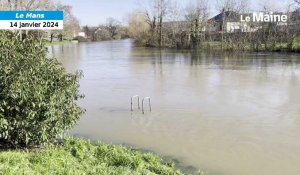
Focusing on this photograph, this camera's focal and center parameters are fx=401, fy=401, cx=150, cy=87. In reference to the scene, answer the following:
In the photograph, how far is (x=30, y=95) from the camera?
5.79 metres

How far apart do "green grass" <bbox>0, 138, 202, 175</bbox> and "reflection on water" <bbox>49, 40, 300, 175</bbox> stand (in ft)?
2.58

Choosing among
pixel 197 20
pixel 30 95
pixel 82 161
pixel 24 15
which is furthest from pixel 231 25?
pixel 24 15

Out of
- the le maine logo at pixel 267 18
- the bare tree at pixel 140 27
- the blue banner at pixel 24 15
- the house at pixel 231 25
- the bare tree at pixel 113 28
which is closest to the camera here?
the blue banner at pixel 24 15

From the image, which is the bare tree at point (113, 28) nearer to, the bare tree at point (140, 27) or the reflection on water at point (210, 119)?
the bare tree at point (140, 27)

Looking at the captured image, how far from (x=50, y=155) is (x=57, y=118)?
2.10 feet

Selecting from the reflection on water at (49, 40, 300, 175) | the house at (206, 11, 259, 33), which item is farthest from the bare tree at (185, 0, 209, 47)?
the reflection on water at (49, 40, 300, 175)

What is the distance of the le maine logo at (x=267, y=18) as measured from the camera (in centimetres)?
3500

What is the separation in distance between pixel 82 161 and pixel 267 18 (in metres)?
33.0

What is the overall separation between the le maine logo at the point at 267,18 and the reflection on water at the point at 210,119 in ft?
62.4

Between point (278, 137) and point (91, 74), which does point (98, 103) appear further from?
point (91, 74)

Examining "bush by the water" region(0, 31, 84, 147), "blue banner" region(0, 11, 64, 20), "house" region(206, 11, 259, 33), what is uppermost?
"house" region(206, 11, 259, 33)

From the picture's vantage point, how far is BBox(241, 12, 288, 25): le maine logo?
115ft

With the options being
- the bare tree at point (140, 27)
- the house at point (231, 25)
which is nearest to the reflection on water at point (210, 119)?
the house at point (231, 25)

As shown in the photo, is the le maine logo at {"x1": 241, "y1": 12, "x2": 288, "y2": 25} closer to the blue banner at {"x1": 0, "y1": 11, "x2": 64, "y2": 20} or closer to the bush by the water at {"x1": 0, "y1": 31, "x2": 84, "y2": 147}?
the bush by the water at {"x1": 0, "y1": 31, "x2": 84, "y2": 147}
